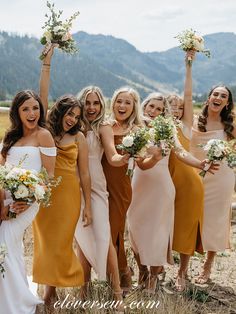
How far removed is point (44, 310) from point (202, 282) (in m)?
2.36

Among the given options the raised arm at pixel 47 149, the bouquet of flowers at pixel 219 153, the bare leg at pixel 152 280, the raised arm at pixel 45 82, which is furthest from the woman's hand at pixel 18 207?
the bouquet of flowers at pixel 219 153

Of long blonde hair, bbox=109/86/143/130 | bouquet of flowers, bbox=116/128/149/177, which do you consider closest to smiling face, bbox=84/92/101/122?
long blonde hair, bbox=109/86/143/130

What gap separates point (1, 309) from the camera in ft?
16.2

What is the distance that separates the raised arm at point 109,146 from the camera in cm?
543

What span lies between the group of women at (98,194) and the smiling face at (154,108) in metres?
0.01

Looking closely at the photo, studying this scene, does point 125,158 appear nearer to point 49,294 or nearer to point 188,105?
point 49,294

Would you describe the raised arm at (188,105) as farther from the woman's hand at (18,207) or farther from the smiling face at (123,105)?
the woman's hand at (18,207)

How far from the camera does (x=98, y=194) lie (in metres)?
5.70

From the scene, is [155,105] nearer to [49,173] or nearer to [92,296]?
[49,173]

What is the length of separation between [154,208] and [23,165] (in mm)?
1806

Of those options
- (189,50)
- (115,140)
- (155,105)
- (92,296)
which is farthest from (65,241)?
(189,50)

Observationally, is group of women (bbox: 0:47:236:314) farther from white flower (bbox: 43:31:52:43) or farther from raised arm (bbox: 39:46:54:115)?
white flower (bbox: 43:31:52:43)

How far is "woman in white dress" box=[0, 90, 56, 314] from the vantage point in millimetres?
4949

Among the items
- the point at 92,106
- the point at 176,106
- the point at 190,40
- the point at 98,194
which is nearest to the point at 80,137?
the point at 92,106
